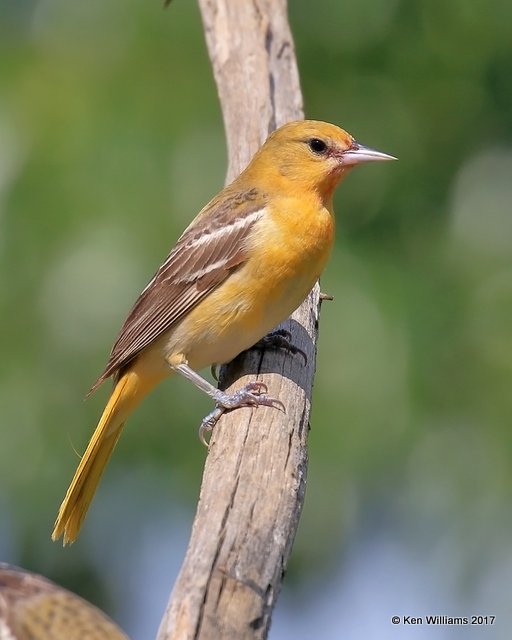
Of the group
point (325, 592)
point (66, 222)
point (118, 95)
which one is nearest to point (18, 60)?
point (118, 95)

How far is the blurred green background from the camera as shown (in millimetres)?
5172

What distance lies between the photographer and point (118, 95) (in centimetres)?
549

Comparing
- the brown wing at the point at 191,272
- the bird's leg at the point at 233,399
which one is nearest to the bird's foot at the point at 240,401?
the bird's leg at the point at 233,399

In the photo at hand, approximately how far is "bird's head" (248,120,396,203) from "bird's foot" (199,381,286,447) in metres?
0.94

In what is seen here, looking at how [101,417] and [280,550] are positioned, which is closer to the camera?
[280,550]

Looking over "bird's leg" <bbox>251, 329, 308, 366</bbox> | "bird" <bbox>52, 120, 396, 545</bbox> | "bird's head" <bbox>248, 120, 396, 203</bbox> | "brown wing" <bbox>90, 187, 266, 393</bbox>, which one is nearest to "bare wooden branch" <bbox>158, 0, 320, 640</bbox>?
"bird's leg" <bbox>251, 329, 308, 366</bbox>

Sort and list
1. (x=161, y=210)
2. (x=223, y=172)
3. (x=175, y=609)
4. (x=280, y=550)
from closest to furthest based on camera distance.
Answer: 1. (x=175, y=609)
2. (x=280, y=550)
3. (x=161, y=210)
4. (x=223, y=172)

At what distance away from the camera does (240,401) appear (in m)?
4.21

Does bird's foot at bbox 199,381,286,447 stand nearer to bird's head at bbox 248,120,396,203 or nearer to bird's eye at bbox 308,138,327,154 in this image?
bird's head at bbox 248,120,396,203

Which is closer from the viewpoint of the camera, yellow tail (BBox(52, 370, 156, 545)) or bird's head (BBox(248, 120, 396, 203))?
yellow tail (BBox(52, 370, 156, 545))

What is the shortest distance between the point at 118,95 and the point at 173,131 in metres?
0.28

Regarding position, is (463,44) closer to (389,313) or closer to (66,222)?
(389,313)

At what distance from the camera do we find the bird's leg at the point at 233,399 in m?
4.13

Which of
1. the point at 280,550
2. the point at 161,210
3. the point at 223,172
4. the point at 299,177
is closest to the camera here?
the point at 280,550
